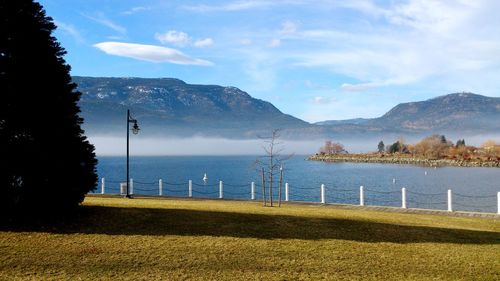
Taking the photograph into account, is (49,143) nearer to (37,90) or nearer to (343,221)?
(37,90)

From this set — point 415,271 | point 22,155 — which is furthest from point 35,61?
point 415,271

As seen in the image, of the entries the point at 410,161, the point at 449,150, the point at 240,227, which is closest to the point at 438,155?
the point at 449,150

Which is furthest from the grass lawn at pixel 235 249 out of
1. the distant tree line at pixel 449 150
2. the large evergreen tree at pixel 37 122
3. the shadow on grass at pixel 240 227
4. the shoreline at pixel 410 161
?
the distant tree line at pixel 449 150

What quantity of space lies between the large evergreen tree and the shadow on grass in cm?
88

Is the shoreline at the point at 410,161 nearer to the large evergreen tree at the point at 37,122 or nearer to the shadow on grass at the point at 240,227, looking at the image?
the shadow on grass at the point at 240,227

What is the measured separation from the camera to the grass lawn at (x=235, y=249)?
30.7 ft

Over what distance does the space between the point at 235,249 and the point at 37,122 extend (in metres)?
6.58

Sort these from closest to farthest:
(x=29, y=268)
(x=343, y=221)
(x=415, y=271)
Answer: (x=29, y=268), (x=415, y=271), (x=343, y=221)

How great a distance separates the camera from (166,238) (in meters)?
11.7

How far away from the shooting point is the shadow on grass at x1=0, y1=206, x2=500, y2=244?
12.4 metres

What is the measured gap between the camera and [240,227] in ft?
44.1

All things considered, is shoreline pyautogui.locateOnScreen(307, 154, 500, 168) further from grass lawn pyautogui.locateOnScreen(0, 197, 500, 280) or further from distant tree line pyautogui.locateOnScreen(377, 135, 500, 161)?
grass lawn pyautogui.locateOnScreen(0, 197, 500, 280)

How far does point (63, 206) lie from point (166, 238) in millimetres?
3511

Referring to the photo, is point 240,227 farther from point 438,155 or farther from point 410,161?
point 438,155
